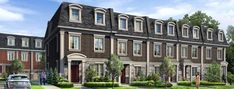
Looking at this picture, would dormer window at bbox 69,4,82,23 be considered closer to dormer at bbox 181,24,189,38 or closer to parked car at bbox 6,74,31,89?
parked car at bbox 6,74,31,89

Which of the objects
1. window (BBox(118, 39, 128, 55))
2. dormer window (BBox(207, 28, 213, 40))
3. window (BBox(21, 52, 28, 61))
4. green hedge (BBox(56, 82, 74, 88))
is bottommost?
green hedge (BBox(56, 82, 74, 88))

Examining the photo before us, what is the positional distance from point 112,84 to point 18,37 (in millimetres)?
37904

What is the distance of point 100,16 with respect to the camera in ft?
137

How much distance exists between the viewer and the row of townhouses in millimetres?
65562

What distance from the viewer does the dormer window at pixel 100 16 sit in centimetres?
4144

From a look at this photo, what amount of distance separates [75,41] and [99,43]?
3.36 meters

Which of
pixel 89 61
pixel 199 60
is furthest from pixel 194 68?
pixel 89 61

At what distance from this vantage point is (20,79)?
28703 millimetres

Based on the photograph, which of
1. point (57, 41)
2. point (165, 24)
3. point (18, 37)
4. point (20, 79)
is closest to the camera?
point (20, 79)

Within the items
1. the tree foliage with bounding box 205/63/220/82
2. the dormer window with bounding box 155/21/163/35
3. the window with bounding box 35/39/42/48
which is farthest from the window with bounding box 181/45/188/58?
the window with bounding box 35/39/42/48

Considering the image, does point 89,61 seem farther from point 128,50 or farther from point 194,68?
point 194,68

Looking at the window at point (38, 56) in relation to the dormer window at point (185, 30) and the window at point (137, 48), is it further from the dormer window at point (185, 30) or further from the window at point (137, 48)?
the dormer window at point (185, 30)

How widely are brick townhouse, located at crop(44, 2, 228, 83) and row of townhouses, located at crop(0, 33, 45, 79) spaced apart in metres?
20.4

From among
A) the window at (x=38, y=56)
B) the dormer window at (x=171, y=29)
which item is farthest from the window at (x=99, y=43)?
the window at (x=38, y=56)
